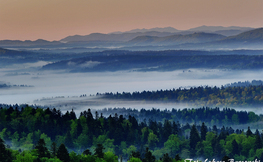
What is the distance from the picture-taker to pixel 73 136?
119688 mm

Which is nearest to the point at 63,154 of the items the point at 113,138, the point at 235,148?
the point at 113,138

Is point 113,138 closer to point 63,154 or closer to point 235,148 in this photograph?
point 235,148

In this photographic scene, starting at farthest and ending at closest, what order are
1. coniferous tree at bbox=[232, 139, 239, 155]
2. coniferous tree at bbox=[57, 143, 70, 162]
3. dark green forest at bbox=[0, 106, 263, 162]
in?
dark green forest at bbox=[0, 106, 263, 162], coniferous tree at bbox=[232, 139, 239, 155], coniferous tree at bbox=[57, 143, 70, 162]

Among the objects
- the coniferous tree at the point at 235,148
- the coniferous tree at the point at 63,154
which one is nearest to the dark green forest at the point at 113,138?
the coniferous tree at the point at 235,148

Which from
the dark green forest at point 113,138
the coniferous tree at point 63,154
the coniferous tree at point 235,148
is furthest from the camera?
the dark green forest at point 113,138

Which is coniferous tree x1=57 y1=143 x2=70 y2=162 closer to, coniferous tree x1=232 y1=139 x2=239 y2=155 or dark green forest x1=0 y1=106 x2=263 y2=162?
dark green forest x1=0 y1=106 x2=263 y2=162

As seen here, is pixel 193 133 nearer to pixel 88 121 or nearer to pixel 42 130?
pixel 88 121

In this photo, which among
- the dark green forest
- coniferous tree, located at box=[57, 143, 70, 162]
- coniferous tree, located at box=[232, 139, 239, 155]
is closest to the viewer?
coniferous tree, located at box=[57, 143, 70, 162]

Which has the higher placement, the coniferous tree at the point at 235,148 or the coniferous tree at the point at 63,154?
the coniferous tree at the point at 63,154

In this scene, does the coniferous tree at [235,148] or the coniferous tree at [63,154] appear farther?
the coniferous tree at [235,148]

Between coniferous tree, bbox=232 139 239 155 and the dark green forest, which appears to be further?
the dark green forest

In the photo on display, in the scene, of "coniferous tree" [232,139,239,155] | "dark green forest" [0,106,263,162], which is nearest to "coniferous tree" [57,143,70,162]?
"dark green forest" [0,106,263,162]

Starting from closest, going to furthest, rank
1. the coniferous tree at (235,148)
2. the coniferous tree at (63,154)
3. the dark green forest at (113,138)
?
the coniferous tree at (63,154), the coniferous tree at (235,148), the dark green forest at (113,138)

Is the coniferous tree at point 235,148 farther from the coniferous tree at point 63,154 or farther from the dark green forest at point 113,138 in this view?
the coniferous tree at point 63,154
